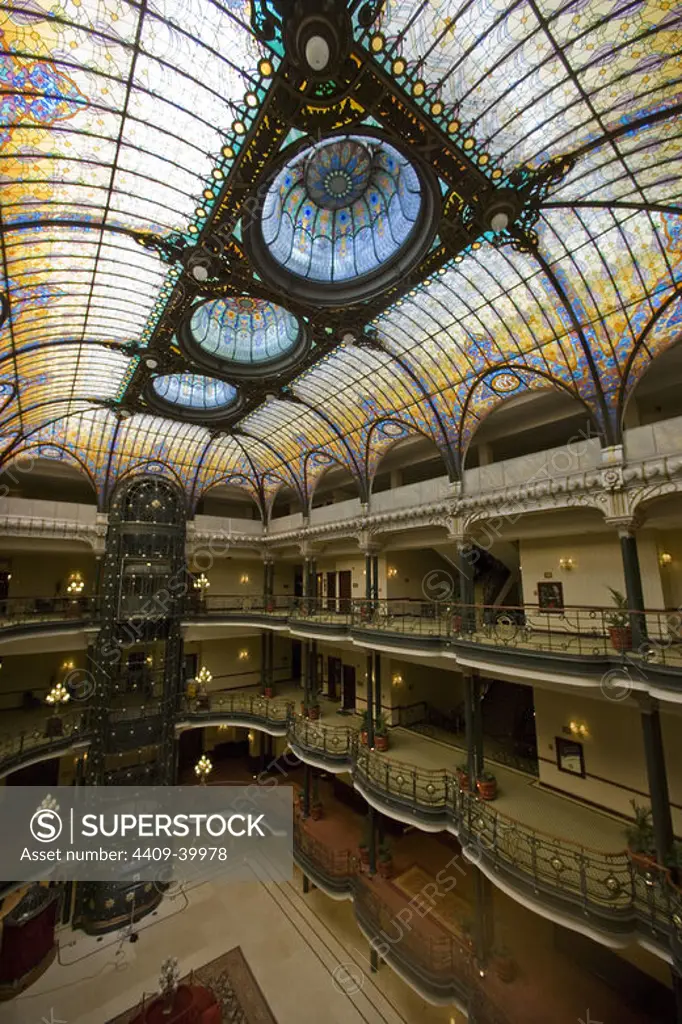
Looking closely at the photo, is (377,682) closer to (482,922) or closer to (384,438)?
(482,922)

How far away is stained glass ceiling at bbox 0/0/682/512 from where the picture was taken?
7559mm

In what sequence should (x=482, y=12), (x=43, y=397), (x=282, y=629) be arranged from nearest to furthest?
(x=482, y=12)
(x=43, y=397)
(x=282, y=629)

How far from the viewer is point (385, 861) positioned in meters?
16.7

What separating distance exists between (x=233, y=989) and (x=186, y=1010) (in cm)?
270

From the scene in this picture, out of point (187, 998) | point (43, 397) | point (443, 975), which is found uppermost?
point (43, 397)

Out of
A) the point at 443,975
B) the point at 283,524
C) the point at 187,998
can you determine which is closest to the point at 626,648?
the point at 443,975

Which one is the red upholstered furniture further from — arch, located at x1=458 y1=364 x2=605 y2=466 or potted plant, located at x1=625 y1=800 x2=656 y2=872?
arch, located at x1=458 y1=364 x2=605 y2=466

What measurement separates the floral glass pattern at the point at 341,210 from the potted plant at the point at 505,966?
19995mm

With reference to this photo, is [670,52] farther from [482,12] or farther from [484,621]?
[484,621]

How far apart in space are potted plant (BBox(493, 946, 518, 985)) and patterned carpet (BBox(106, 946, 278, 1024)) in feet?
21.2

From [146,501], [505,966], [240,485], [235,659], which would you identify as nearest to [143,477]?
[146,501]

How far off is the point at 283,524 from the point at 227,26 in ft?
74.5

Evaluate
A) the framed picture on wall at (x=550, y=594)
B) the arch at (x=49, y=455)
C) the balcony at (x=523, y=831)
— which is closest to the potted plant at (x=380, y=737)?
the balcony at (x=523, y=831)

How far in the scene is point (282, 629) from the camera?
23672mm
